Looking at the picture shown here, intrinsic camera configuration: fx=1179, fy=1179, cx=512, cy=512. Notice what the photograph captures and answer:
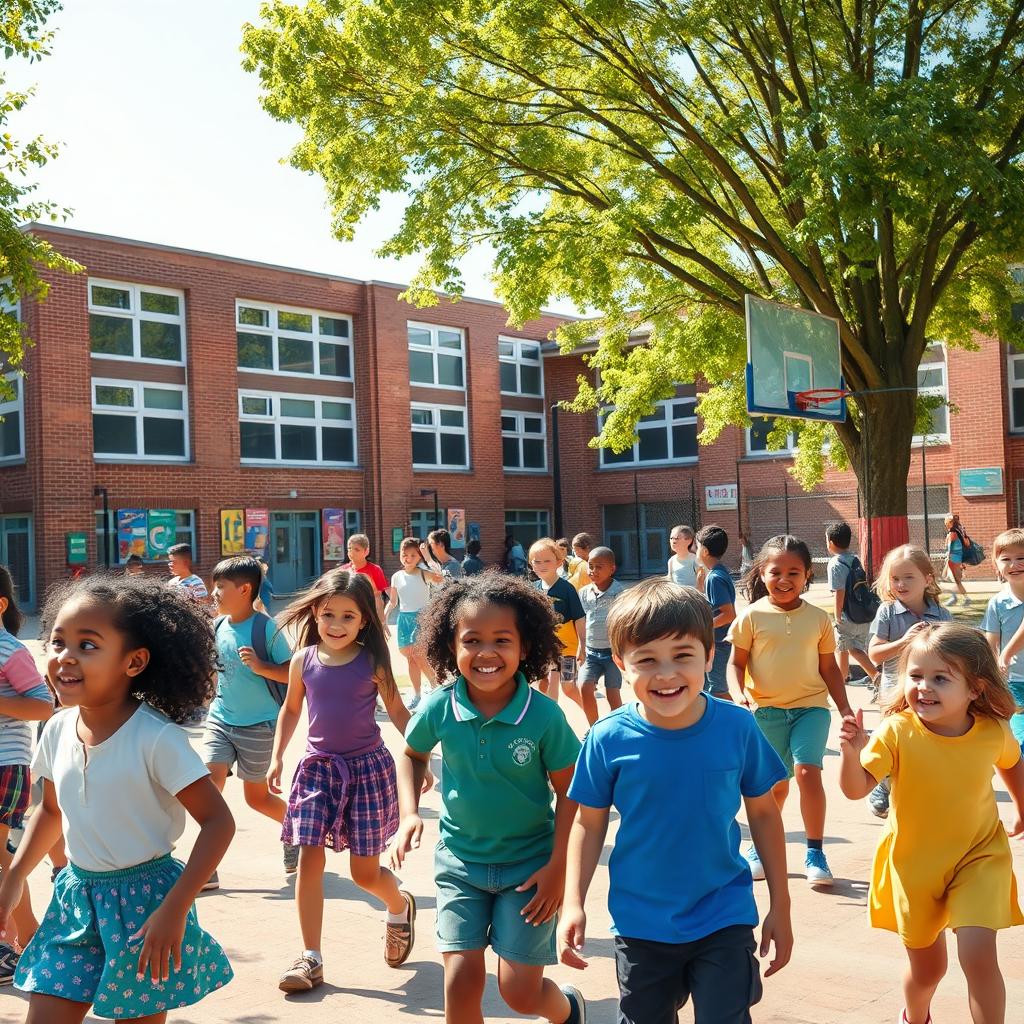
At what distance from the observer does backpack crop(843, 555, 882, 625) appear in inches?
408

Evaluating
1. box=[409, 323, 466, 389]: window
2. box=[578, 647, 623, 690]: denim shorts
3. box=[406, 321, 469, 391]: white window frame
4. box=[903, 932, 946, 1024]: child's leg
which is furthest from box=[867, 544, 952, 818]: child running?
box=[409, 323, 466, 389]: window

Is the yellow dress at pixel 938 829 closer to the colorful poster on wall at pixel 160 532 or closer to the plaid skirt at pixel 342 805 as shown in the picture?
the plaid skirt at pixel 342 805

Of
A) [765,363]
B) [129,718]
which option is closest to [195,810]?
[129,718]

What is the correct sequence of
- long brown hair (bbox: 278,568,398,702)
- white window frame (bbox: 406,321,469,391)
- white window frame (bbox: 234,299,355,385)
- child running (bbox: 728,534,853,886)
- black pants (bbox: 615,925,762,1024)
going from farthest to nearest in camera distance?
white window frame (bbox: 406,321,469,391) → white window frame (bbox: 234,299,355,385) → child running (bbox: 728,534,853,886) → long brown hair (bbox: 278,568,398,702) → black pants (bbox: 615,925,762,1024)

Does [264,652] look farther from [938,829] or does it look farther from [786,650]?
[938,829]

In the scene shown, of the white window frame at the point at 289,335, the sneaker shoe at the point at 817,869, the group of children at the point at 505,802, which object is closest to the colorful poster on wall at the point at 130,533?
the white window frame at the point at 289,335

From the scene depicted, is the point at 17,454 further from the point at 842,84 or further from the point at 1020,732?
the point at 1020,732

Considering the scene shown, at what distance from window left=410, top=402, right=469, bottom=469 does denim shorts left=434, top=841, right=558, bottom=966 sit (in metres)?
32.7

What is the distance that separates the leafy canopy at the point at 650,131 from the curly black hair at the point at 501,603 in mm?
11287

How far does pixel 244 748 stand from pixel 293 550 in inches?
1077

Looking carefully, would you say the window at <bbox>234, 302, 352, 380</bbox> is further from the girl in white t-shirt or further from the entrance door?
the girl in white t-shirt

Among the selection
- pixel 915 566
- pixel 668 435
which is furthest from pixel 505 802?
pixel 668 435

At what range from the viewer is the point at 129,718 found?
314 centimetres

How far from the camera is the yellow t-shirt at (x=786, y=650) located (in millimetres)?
5914
